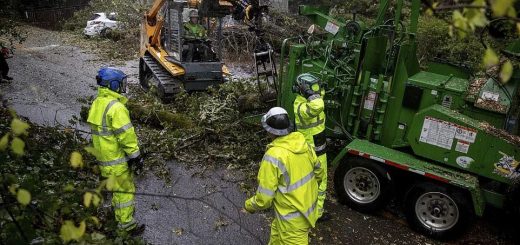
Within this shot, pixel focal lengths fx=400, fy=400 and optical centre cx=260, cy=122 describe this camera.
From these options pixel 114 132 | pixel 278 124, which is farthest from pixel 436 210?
pixel 114 132

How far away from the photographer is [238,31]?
17.4 m

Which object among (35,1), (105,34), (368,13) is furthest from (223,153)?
(35,1)

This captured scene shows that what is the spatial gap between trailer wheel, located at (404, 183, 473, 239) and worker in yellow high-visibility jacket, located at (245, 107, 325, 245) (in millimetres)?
2566

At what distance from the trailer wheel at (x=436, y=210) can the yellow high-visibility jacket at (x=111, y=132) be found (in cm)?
392

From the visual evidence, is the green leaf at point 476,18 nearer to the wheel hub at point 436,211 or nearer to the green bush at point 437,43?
the wheel hub at point 436,211

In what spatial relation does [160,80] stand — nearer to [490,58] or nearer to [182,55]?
[182,55]

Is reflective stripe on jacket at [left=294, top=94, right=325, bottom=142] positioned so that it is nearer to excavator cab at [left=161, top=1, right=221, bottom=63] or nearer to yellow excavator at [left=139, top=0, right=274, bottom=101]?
yellow excavator at [left=139, top=0, right=274, bottom=101]

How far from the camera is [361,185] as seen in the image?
6.25 m

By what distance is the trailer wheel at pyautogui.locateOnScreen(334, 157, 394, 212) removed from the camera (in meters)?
6.01

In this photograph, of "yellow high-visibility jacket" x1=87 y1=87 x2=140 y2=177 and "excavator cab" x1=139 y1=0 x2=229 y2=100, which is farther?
"excavator cab" x1=139 y1=0 x2=229 y2=100

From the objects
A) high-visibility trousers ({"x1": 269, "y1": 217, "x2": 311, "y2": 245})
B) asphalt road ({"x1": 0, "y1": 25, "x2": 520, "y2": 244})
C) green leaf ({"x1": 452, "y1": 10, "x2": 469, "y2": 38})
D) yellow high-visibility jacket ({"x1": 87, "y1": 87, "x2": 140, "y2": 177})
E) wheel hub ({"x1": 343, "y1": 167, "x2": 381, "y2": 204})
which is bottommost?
asphalt road ({"x1": 0, "y1": 25, "x2": 520, "y2": 244})

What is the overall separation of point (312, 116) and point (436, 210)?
2214mm

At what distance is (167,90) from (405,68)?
237 inches

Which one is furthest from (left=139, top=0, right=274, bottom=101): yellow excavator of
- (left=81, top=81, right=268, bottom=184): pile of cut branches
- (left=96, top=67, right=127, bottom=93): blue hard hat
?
(left=96, top=67, right=127, bottom=93): blue hard hat
